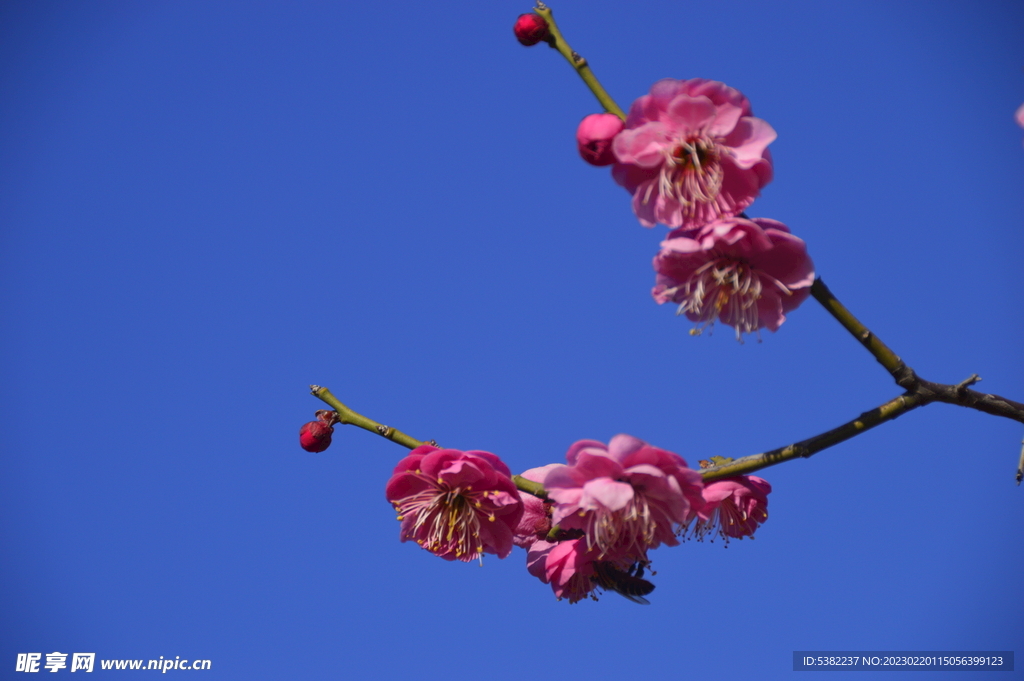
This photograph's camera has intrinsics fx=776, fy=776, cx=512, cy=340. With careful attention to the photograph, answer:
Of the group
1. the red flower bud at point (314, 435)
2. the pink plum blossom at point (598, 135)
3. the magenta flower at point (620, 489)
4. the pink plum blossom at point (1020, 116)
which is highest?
the pink plum blossom at point (598, 135)

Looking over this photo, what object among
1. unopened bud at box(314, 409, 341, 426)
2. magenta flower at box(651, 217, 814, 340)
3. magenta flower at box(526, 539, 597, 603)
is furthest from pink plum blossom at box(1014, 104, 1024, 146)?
unopened bud at box(314, 409, 341, 426)

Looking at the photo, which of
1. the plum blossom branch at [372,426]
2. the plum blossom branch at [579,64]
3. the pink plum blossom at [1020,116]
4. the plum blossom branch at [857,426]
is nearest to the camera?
the pink plum blossom at [1020,116]

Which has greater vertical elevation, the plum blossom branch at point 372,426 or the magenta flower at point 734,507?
the plum blossom branch at point 372,426

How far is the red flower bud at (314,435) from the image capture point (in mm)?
2354

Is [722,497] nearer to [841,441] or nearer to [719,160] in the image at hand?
[841,441]

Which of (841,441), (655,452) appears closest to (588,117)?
(655,452)

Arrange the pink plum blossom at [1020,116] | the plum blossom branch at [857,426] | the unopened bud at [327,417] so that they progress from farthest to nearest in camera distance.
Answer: the unopened bud at [327,417] → the plum blossom branch at [857,426] → the pink plum blossom at [1020,116]

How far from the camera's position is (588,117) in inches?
68.4

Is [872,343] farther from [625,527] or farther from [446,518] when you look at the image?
[446,518]

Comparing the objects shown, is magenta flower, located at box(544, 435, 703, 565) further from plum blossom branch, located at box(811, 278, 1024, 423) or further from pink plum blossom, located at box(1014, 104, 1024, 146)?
pink plum blossom, located at box(1014, 104, 1024, 146)

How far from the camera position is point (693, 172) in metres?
1.68

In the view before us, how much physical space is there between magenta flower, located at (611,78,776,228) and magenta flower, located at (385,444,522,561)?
73cm

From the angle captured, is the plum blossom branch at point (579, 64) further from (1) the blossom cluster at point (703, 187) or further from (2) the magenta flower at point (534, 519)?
(2) the magenta flower at point (534, 519)

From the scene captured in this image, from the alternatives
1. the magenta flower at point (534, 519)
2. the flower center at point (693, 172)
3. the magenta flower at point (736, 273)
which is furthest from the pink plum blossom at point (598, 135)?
the magenta flower at point (534, 519)
